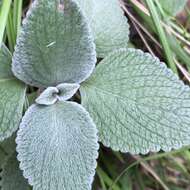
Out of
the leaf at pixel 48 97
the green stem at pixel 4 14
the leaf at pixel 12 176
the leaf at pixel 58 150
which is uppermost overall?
the green stem at pixel 4 14

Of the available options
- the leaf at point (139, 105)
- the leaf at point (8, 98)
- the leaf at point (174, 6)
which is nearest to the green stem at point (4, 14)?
the leaf at point (8, 98)

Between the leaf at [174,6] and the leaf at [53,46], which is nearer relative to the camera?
the leaf at [53,46]

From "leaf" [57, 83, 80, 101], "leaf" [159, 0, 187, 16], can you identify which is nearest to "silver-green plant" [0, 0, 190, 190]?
"leaf" [57, 83, 80, 101]

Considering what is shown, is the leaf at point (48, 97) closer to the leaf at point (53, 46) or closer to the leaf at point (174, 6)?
the leaf at point (53, 46)

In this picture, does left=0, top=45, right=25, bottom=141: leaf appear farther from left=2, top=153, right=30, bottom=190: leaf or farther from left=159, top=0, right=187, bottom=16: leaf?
left=159, top=0, right=187, bottom=16: leaf

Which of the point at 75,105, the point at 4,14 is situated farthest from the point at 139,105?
the point at 4,14

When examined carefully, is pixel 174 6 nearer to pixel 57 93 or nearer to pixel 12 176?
pixel 57 93

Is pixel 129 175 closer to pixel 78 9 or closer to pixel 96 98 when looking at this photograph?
pixel 96 98

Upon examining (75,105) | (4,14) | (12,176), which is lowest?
(12,176)
